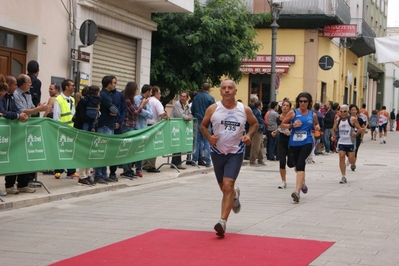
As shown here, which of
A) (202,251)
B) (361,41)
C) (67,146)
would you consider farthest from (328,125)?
(361,41)

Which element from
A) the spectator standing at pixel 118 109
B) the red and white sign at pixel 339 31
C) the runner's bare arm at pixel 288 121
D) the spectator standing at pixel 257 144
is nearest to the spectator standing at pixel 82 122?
the spectator standing at pixel 118 109

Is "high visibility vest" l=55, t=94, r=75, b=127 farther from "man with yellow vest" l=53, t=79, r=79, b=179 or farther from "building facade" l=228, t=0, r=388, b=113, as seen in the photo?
"building facade" l=228, t=0, r=388, b=113

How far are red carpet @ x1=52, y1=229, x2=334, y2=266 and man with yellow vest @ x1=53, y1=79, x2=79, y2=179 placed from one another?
571 centimetres

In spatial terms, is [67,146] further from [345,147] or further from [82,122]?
[345,147]

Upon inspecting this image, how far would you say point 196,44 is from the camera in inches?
1093

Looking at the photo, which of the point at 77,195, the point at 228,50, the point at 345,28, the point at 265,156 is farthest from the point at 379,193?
the point at 345,28

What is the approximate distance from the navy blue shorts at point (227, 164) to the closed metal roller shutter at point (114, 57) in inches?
444

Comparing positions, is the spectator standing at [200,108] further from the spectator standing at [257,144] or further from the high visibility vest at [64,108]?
the high visibility vest at [64,108]

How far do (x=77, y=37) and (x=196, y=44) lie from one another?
30.6ft

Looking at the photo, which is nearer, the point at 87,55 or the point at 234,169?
the point at 234,169

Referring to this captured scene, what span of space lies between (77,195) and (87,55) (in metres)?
5.82

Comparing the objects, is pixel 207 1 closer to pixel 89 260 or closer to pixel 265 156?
pixel 265 156

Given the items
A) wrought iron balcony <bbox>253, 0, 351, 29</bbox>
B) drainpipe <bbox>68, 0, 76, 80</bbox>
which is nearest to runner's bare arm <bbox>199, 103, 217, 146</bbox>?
drainpipe <bbox>68, 0, 76, 80</bbox>

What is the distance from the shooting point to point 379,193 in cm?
1497
